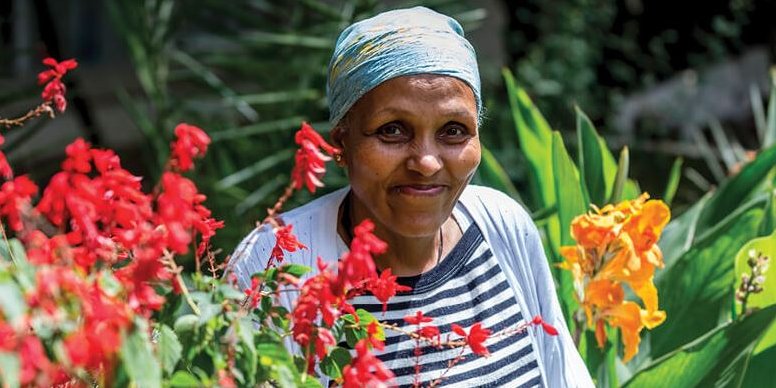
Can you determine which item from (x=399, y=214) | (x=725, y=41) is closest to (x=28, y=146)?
(x=399, y=214)

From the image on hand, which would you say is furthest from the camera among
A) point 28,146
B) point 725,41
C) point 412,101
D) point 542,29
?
point 725,41

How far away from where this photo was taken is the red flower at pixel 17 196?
1181 mm

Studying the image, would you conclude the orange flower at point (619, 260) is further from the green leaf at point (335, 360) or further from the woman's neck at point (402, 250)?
the green leaf at point (335, 360)

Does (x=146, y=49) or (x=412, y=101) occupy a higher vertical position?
(x=146, y=49)

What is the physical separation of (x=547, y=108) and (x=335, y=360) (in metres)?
4.64

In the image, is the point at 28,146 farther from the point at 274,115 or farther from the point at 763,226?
the point at 763,226

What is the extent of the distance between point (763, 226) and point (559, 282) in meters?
0.46

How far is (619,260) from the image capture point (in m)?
1.98

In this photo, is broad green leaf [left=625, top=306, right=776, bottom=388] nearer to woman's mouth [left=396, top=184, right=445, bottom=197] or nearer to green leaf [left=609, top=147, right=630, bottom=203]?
green leaf [left=609, top=147, right=630, bottom=203]

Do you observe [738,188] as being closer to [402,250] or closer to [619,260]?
[619,260]

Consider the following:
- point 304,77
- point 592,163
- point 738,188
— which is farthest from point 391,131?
point 304,77

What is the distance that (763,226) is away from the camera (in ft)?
8.27

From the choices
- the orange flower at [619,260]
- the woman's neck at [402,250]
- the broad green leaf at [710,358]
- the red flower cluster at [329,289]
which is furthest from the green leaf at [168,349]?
the broad green leaf at [710,358]

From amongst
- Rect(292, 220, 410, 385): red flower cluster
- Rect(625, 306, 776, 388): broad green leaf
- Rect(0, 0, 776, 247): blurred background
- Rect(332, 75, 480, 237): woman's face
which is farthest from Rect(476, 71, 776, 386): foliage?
Rect(292, 220, 410, 385): red flower cluster
